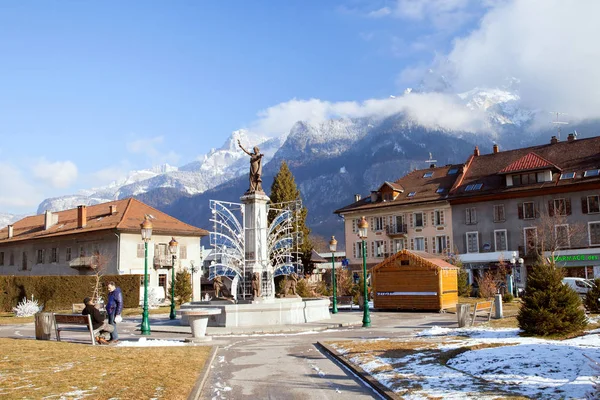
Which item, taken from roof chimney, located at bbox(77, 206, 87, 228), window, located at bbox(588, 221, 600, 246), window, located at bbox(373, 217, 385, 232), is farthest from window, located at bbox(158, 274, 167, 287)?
window, located at bbox(588, 221, 600, 246)

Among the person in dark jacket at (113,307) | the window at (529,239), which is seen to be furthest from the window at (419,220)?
the person in dark jacket at (113,307)

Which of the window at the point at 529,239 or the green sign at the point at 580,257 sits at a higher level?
the window at the point at 529,239

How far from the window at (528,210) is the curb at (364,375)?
38.1 metres

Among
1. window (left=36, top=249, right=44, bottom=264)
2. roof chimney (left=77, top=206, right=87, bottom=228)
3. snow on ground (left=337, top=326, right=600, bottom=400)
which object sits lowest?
snow on ground (left=337, top=326, right=600, bottom=400)

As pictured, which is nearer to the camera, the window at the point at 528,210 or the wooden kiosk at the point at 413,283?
the wooden kiosk at the point at 413,283

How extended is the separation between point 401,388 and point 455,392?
2.99ft

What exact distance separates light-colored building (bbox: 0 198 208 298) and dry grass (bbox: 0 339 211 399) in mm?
36015

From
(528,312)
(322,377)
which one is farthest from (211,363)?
(528,312)

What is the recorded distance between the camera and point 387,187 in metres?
58.0

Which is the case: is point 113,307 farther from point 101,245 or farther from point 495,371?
point 101,245

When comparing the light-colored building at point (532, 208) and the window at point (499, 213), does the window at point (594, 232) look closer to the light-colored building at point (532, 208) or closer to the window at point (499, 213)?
the light-colored building at point (532, 208)

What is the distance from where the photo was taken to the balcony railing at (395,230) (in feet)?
182

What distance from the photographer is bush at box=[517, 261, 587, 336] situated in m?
14.2

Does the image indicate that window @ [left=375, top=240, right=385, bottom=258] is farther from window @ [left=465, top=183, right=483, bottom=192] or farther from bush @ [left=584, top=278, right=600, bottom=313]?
bush @ [left=584, top=278, right=600, bottom=313]
